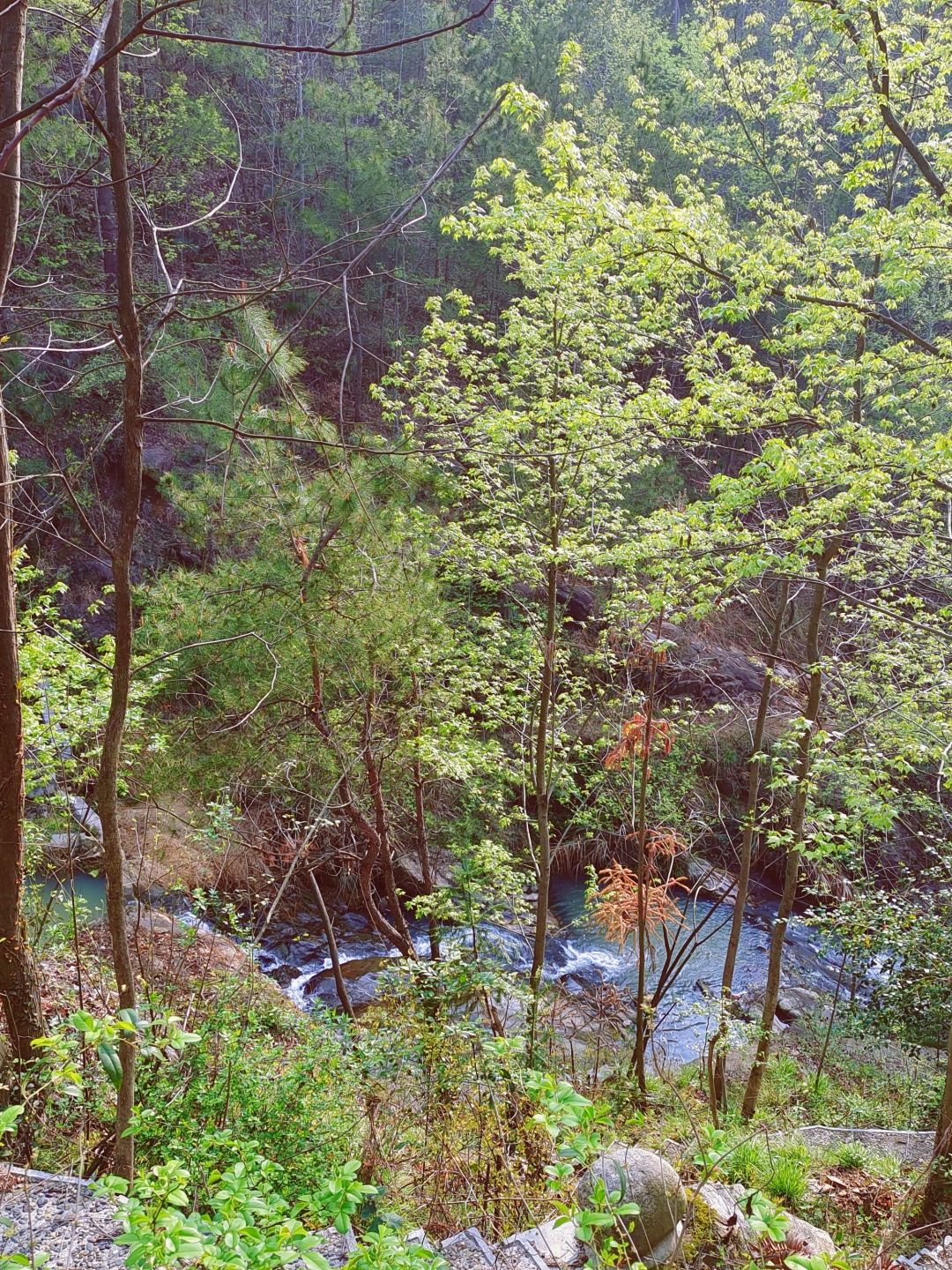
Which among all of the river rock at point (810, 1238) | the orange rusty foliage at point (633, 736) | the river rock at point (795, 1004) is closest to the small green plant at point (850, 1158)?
the river rock at point (810, 1238)

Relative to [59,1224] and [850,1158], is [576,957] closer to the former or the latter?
[850,1158]

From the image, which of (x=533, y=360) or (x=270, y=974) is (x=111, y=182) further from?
(x=270, y=974)

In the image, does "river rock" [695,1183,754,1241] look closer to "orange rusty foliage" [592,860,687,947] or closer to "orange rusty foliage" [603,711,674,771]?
"orange rusty foliage" [592,860,687,947]

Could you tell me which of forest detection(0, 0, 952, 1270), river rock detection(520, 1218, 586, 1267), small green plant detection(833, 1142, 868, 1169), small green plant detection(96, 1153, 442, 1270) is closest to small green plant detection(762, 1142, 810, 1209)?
forest detection(0, 0, 952, 1270)

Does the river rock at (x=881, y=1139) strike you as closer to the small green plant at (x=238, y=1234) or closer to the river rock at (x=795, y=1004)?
the river rock at (x=795, y=1004)

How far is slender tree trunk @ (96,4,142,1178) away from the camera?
2.10 metres

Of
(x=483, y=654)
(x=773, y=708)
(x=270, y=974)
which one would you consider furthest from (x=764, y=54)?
(x=270, y=974)

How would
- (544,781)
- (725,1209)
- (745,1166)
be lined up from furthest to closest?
(544,781), (745,1166), (725,1209)

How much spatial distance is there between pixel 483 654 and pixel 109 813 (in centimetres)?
481

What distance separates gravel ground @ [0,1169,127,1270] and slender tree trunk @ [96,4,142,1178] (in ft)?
1.45

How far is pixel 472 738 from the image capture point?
24.4 feet

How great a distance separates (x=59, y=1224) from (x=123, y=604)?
2.06 m

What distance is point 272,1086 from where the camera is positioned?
358cm

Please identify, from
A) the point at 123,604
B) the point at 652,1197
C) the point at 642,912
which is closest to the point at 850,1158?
the point at 642,912
